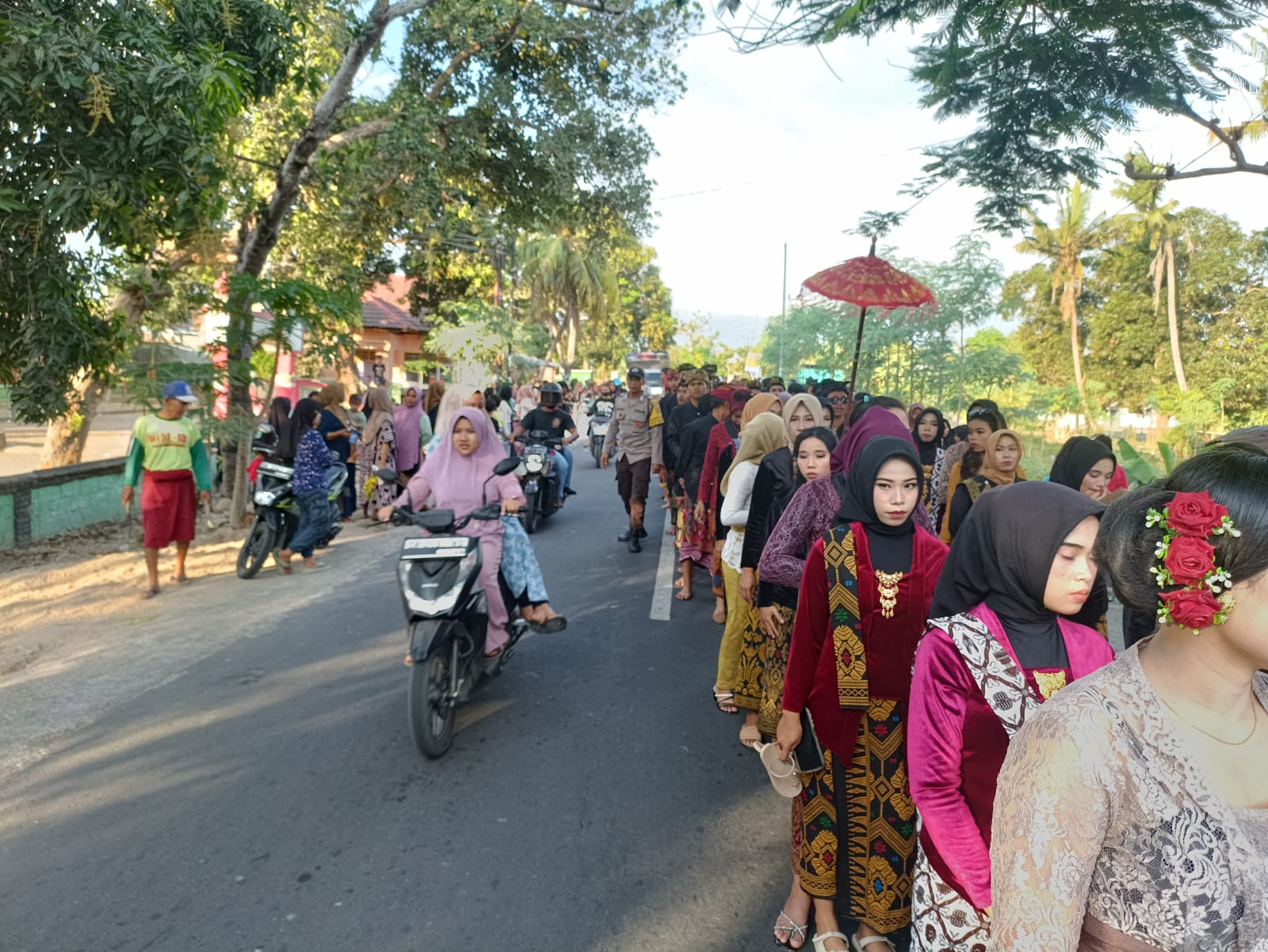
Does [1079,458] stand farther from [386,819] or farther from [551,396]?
[551,396]

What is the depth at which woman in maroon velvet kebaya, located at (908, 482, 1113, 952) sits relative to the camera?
1902 mm

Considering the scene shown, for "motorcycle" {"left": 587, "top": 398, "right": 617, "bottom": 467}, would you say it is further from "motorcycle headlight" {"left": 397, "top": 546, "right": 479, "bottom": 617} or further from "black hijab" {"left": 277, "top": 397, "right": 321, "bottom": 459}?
"motorcycle headlight" {"left": 397, "top": 546, "right": 479, "bottom": 617}

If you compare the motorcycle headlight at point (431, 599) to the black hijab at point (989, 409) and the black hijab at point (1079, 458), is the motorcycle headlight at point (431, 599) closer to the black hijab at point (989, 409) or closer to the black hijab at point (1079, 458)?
the black hijab at point (1079, 458)

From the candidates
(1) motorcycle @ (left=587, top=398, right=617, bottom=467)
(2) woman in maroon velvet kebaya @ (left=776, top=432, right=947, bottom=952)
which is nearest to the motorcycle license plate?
(2) woman in maroon velvet kebaya @ (left=776, top=432, right=947, bottom=952)

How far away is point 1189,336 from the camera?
31.0m

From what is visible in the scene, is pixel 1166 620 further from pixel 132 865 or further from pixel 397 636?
pixel 397 636

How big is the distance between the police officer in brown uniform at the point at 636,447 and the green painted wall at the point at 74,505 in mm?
6035

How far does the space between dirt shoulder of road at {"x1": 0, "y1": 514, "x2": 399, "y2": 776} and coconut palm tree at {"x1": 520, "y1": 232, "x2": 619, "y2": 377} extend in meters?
31.4

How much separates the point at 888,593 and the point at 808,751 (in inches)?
22.9

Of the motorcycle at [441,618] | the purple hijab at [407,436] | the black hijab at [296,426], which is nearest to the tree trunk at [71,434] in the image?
the black hijab at [296,426]

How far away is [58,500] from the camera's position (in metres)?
9.16

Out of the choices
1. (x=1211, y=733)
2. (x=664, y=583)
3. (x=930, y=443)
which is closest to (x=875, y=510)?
(x=1211, y=733)

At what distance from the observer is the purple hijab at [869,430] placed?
149 inches

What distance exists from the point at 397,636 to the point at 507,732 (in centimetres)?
187
